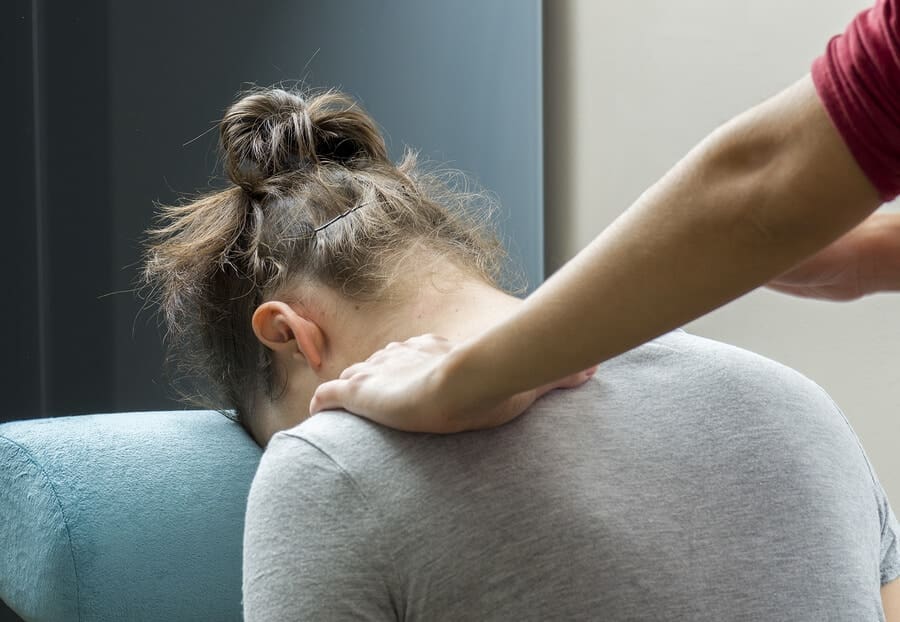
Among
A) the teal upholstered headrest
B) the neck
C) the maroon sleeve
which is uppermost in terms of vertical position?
the maroon sleeve

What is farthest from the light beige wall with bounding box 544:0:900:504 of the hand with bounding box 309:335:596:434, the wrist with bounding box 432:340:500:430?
the wrist with bounding box 432:340:500:430

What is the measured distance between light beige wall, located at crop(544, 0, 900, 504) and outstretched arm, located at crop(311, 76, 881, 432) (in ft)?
4.61

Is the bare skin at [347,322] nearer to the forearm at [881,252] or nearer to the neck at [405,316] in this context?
the neck at [405,316]

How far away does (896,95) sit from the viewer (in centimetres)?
46

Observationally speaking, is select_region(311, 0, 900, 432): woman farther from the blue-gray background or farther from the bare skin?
the blue-gray background

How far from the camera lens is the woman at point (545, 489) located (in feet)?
2.27

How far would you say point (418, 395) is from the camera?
0.69 metres

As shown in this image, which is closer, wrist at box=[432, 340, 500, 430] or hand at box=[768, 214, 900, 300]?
wrist at box=[432, 340, 500, 430]

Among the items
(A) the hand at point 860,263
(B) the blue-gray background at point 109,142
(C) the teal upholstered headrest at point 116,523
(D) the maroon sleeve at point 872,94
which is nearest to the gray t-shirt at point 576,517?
(A) the hand at point 860,263

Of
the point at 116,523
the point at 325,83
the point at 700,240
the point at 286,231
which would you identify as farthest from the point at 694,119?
the point at 700,240

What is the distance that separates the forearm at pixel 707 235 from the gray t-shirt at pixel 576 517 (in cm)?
15

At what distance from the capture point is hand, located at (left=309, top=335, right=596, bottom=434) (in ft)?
2.22

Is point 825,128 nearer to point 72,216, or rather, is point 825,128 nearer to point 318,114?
point 318,114

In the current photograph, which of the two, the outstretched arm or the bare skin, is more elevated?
the outstretched arm
